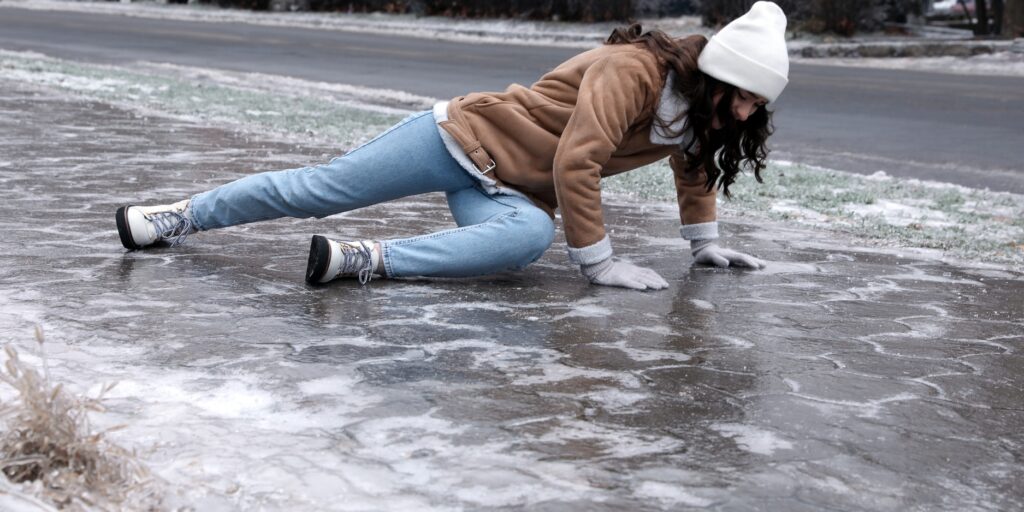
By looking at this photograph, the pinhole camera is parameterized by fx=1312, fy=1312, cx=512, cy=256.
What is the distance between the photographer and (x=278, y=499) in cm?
240

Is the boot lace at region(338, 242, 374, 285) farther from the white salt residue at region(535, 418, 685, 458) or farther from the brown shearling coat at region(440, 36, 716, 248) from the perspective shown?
the white salt residue at region(535, 418, 685, 458)

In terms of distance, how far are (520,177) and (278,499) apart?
207cm

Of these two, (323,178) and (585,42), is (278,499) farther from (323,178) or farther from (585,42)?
(585,42)

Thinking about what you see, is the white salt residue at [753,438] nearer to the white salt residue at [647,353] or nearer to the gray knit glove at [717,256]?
the white salt residue at [647,353]

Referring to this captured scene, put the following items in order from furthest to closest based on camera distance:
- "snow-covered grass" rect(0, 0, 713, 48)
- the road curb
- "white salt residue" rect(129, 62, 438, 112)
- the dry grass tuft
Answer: "snow-covered grass" rect(0, 0, 713, 48), the road curb, "white salt residue" rect(129, 62, 438, 112), the dry grass tuft

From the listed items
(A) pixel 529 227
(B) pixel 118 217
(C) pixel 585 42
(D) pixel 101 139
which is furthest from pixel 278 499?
(C) pixel 585 42

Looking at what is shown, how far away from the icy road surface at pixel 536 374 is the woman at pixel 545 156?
0.13m

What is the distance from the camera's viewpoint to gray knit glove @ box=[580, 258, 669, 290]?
4.28 metres

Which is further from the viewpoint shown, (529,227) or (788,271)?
(788,271)

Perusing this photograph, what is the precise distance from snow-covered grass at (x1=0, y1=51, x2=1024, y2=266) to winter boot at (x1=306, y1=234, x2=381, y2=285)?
2.33 m

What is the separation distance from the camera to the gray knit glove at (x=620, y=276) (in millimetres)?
4281

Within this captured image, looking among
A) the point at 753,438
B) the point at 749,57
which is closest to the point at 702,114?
the point at 749,57

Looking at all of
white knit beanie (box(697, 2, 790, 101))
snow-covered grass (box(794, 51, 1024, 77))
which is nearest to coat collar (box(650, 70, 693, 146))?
white knit beanie (box(697, 2, 790, 101))

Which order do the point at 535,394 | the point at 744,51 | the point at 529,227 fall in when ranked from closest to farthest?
the point at 535,394 < the point at 744,51 < the point at 529,227
